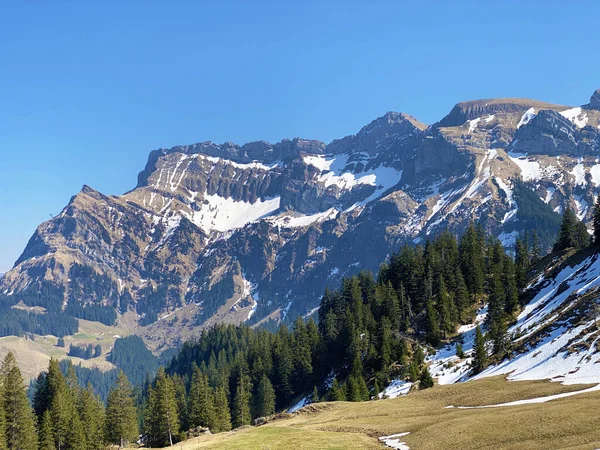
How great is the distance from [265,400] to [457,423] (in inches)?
3260

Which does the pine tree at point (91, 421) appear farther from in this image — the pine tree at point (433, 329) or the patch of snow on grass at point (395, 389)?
the pine tree at point (433, 329)

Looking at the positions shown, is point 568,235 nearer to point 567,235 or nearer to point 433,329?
point 567,235

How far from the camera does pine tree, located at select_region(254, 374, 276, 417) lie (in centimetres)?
12312

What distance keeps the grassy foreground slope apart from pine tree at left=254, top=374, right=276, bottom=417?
51243mm

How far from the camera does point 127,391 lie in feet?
284

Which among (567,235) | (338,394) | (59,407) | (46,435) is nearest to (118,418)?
(59,407)

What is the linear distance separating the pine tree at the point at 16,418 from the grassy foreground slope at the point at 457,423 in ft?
104

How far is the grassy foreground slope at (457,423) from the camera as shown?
38.4m

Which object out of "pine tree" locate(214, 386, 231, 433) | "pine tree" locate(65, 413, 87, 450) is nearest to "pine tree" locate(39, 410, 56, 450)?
"pine tree" locate(65, 413, 87, 450)

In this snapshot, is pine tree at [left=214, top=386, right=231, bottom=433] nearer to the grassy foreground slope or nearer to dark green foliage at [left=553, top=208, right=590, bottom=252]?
the grassy foreground slope

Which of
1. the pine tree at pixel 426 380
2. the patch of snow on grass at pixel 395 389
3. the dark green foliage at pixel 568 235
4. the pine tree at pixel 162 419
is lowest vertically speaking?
the patch of snow on grass at pixel 395 389

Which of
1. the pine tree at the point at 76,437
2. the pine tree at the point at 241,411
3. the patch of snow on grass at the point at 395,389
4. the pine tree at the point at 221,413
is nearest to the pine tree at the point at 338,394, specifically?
the patch of snow on grass at the point at 395,389

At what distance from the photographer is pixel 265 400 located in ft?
405

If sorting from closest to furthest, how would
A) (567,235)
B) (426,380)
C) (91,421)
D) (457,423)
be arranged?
(457,423)
(426,380)
(91,421)
(567,235)
